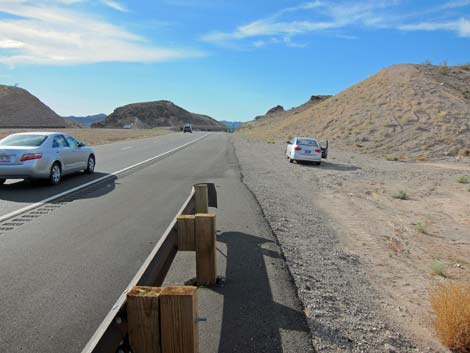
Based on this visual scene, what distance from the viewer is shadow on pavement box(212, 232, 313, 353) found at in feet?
12.1

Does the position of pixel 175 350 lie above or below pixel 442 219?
above

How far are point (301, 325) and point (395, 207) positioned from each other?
29.2 feet

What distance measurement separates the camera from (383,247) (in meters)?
7.70

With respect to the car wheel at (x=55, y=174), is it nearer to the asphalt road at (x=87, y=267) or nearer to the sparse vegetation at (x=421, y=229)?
the asphalt road at (x=87, y=267)

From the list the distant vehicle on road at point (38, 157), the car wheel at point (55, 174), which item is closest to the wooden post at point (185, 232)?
the distant vehicle on road at point (38, 157)

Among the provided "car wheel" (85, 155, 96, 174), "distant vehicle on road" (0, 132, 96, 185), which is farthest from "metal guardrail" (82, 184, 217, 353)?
"car wheel" (85, 155, 96, 174)

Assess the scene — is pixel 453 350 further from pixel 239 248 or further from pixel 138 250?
pixel 138 250

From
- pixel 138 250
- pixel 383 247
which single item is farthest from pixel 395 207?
pixel 138 250

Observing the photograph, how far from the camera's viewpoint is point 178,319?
8.36 ft

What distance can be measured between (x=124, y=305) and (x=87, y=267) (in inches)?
128

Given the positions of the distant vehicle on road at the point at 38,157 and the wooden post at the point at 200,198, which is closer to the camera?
the wooden post at the point at 200,198

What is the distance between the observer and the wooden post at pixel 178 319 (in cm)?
251

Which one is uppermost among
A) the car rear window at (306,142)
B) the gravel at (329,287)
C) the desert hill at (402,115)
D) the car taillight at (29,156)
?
the desert hill at (402,115)

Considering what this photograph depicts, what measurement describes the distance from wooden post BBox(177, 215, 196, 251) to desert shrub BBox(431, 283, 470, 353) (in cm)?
266
